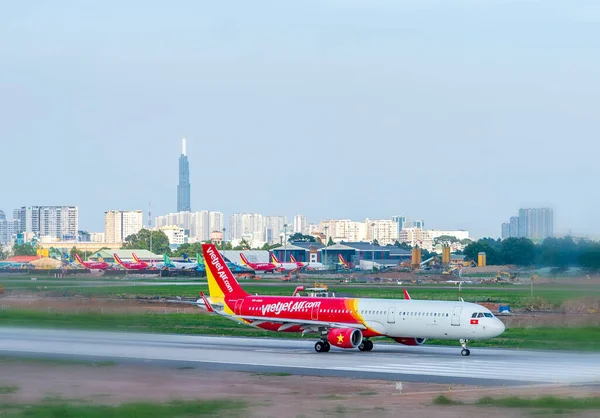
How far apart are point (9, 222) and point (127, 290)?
8734 millimetres

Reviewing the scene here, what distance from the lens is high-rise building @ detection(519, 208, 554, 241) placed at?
1839 inches

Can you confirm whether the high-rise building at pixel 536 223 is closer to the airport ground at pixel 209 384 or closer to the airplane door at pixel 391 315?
the airport ground at pixel 209 384

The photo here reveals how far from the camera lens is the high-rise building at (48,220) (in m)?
74.6

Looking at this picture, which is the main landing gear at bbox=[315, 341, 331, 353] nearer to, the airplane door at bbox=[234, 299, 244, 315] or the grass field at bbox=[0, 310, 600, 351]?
the airplane door at bbox=[234, 299, 244, 315]

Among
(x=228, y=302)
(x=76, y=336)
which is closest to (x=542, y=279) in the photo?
(x=228, y=302)

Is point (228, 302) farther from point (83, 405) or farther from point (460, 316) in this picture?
point (83, 405)

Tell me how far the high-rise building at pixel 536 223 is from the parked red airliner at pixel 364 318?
793 centimetres

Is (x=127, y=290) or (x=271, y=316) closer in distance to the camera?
(x=127, y=290)

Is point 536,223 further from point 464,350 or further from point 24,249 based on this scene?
point 24,249

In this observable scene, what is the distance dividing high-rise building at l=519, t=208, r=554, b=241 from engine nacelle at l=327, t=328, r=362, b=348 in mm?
13232

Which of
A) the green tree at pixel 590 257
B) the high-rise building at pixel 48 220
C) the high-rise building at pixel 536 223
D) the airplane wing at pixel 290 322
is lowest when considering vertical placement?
the airplane wing at pixel 290 322

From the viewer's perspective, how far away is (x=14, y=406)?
112ft

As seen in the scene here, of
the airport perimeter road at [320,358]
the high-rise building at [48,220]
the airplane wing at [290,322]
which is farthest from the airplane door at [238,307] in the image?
the high-rise building at [48,220]

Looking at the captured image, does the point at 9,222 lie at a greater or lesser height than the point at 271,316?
greater
